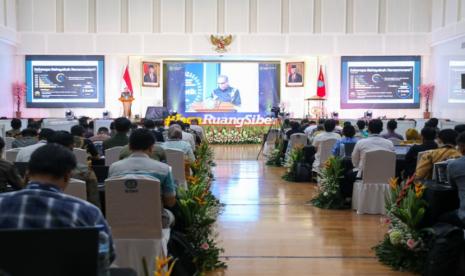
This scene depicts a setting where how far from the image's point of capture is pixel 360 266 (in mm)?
5023

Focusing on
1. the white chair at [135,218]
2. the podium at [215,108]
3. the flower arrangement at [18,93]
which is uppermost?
the flower arrangement at [18,93]

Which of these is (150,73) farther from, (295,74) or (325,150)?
(325,150)

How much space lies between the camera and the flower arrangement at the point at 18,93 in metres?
18.2

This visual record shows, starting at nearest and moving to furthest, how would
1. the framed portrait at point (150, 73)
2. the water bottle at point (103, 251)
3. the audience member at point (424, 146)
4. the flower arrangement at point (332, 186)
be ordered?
the water bottle at point (103, 251)
the audience member at point (424, 146)
the flower arrangement at point (332, 186)
the framed portrait at point (150, 73)

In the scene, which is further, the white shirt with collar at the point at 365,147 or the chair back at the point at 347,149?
the chair back at the point at 347,149

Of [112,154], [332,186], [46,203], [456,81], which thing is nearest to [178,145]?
[112,154]

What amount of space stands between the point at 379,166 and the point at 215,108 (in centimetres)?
1313

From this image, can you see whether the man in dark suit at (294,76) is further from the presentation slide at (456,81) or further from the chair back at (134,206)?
the chair back at (134,206)

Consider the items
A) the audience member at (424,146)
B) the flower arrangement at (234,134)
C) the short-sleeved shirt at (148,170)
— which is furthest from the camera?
the flower arrangement at (234,134)

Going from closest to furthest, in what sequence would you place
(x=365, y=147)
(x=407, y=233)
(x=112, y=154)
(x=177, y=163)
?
1. (x=407, y=233)
2. (x=112, y=154)
3. (x=177, y=163)
4. (x=365, y=147)

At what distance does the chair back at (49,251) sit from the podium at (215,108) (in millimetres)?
18145

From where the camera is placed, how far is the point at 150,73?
19656 millimetres

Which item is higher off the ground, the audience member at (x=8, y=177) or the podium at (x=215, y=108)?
the podium at (x=215, y=108)

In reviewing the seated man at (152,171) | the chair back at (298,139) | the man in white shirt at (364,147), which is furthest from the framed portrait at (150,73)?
the seated man at (152,171)
